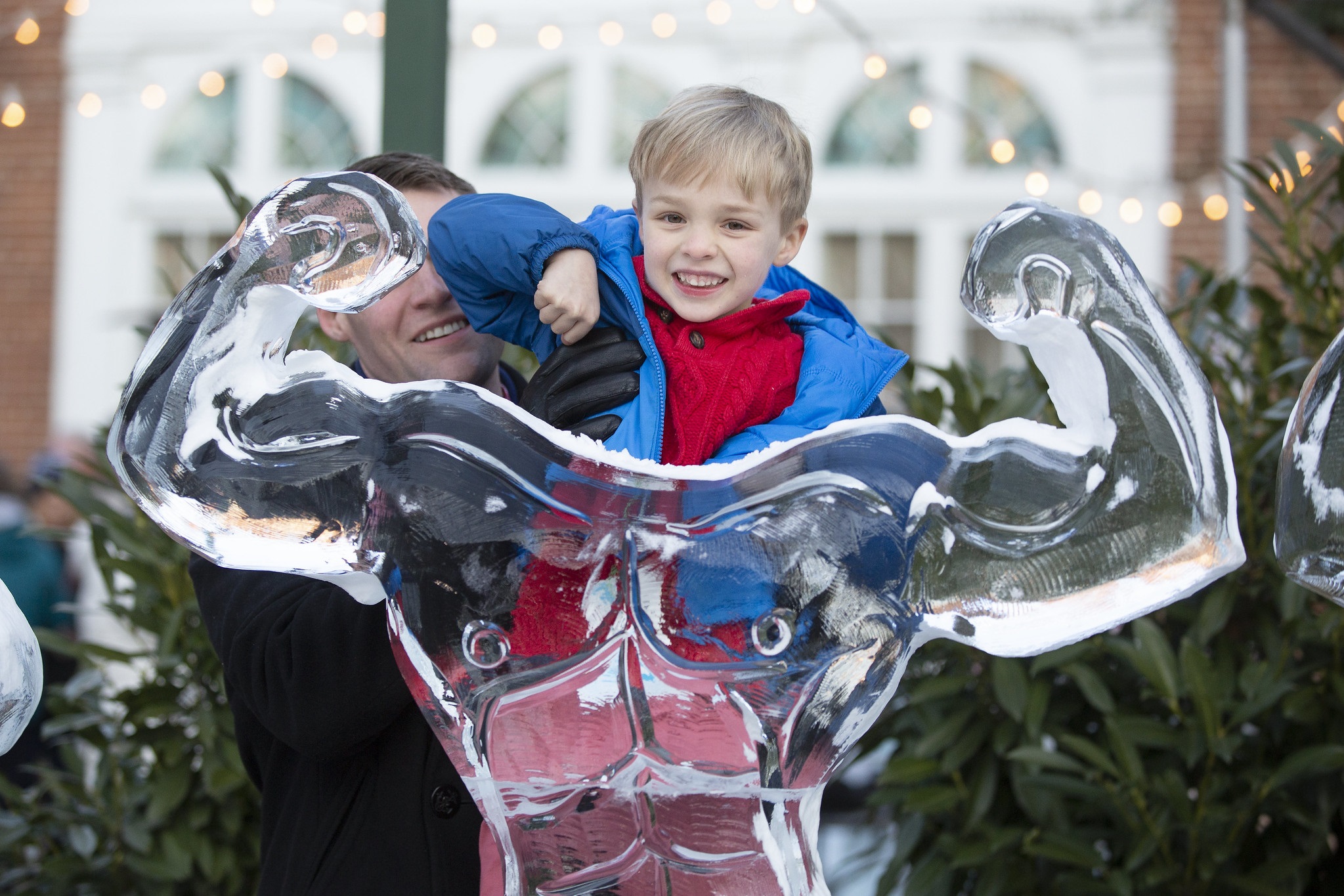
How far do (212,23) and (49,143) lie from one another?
1.06 meters

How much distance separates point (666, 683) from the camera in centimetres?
93

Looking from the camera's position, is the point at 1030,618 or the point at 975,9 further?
the point at 975,9

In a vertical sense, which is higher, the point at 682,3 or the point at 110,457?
the point at 682,3

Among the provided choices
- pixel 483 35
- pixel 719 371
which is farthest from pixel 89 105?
pixel 719 371

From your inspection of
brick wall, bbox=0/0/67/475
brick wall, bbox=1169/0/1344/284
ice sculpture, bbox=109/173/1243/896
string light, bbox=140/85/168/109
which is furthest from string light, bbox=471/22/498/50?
ice sculpture, bbox=109/173/1243/896

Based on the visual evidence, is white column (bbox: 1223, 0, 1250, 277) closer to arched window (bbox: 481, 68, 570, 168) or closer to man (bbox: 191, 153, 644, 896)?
arched window (bbox: 481, 68, 570, 168)

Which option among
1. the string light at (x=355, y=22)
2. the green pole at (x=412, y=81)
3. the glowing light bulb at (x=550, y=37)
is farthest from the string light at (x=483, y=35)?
the green pole at (x=412, y=81)

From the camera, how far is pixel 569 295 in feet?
3.71

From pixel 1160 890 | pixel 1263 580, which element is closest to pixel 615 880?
pixel 1160 890

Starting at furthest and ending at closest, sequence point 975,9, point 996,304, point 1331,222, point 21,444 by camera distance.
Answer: point 21,444, point 975,9, point 1331,222, point 996,304

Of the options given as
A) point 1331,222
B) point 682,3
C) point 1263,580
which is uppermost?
point 682,3

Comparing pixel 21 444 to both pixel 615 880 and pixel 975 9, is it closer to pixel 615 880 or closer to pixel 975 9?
pixel 975 9

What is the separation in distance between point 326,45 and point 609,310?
6.03 m

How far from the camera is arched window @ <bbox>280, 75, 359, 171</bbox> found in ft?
22.1
